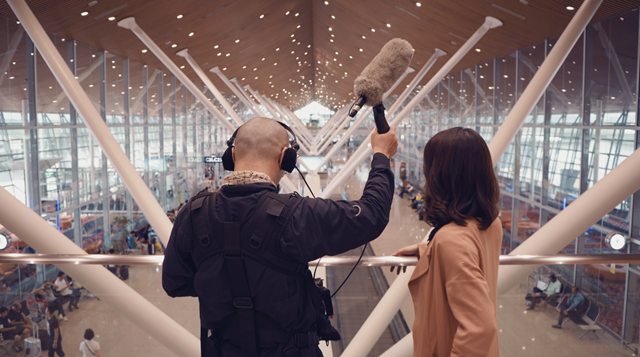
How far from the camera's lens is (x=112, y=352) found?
3.59 meters

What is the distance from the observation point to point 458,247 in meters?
1.98

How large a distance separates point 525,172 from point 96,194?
15706mm

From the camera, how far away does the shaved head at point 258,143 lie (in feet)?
7.32

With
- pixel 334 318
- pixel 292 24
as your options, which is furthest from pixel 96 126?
pixel 292 24

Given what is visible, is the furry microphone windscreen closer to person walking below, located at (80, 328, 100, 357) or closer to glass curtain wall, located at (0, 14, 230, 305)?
person walking below, located at (80, 328, 100, 357)

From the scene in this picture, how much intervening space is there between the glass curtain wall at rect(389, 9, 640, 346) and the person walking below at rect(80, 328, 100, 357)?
15.1 ft

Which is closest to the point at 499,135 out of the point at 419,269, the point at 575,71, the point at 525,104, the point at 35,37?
the point at 525,104

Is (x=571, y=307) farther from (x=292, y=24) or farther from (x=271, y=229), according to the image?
(x=292, y=24)

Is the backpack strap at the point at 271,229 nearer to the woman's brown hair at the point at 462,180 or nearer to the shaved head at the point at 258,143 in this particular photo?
the shaved head at the point at 258,143

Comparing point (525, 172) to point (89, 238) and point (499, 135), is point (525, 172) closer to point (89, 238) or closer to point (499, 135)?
point (499, 135)

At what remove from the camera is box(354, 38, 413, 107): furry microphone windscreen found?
2709 millimetres

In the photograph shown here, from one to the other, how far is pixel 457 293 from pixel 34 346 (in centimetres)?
311

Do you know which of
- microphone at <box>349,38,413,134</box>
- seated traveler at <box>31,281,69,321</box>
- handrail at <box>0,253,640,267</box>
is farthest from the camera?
seated traveler at <box>31,281,69,321</box>

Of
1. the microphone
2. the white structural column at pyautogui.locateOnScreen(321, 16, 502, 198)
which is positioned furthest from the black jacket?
the white structural column at pyautogui.locateOnScreen(321, 16, 502, 198)
